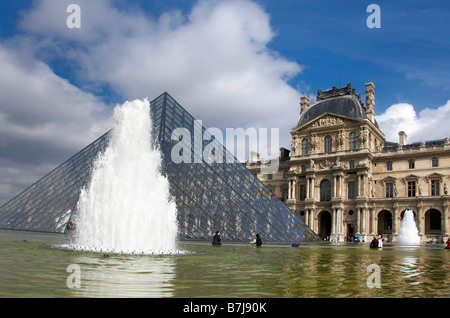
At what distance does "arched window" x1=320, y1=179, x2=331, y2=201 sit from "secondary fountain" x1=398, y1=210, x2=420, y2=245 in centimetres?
892

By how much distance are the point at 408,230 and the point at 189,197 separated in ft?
108

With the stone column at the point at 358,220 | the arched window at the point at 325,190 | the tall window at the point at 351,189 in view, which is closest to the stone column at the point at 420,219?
the stone column at the point at 358,220

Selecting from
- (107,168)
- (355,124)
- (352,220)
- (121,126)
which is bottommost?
(352,220)

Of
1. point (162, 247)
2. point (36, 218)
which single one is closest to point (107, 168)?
point (162, 247)

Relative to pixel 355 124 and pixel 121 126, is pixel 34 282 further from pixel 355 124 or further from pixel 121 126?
pixel 355 124

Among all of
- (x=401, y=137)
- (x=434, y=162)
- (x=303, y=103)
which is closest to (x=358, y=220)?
(x=434, y=162)

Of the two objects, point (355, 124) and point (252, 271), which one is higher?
point (355, 124)

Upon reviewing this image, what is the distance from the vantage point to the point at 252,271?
314 inches

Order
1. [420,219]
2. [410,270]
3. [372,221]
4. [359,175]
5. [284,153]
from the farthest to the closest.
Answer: [284,153] → [359,175] → [372,221] → [420,219] → [410,270]

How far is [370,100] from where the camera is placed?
171ft

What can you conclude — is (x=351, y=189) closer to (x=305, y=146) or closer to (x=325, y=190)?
(x=325, y=190)

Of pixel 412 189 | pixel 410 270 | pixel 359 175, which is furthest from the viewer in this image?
pixel 359 175

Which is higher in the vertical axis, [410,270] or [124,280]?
[124,280]
